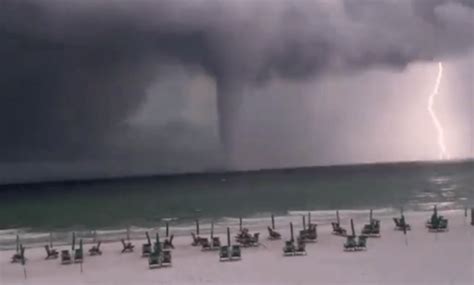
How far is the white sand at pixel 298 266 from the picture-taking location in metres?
18.1

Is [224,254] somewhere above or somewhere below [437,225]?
below

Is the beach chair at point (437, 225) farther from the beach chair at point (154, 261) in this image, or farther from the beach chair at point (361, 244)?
the beach chair at point (154, 261)

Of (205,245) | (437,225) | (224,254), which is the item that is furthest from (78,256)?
(437,225)

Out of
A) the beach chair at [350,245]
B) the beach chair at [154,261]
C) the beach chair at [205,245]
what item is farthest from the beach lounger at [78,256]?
the beach chair at [350,245]

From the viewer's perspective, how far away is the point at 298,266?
797 inches

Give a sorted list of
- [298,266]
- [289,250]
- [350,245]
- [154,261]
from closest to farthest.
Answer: [298,266]
[154,261]
[289,250]
[350,245]

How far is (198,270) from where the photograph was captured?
2031 cm

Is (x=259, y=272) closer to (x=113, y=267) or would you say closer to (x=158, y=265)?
(x=158, y=265)

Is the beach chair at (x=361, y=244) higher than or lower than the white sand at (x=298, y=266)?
higher

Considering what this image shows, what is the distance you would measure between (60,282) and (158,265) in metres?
3.21

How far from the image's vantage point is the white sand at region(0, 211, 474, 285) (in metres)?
18.1

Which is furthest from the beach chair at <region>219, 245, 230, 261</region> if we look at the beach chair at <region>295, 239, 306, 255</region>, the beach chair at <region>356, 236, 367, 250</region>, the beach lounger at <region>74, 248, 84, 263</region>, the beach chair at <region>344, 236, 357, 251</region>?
the beach lounger at <region>74, 248, 84, 263</region>

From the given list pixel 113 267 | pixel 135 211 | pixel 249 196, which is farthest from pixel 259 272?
pixel 249 196

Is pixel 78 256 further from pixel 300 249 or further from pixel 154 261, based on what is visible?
pixel 300 249
